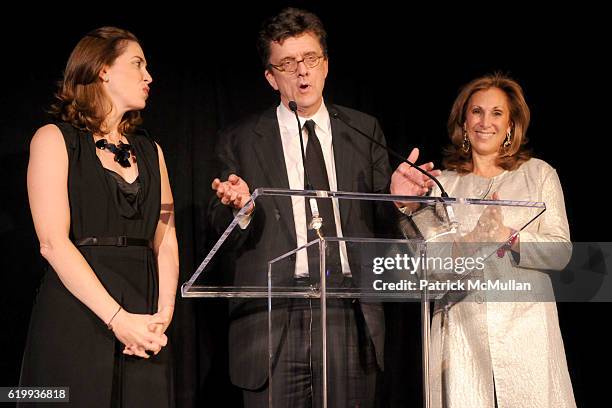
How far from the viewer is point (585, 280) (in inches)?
160

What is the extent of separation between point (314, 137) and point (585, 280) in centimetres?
184

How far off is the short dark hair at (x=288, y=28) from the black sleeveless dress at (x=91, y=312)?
0.83 meters

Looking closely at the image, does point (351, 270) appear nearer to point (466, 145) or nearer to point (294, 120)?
point (294, 120)

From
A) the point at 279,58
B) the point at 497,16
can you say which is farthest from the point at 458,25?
the point at 279,58

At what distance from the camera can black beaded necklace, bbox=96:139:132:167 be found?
269 centimetres

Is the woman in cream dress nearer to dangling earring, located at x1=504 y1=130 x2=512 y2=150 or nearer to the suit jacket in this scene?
dangling earring, located at x1=504 y1=130 x2=512 y2=150

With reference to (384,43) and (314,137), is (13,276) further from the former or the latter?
(384,43)

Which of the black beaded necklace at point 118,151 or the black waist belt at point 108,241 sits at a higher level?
the black beaded necklace at point 118,151

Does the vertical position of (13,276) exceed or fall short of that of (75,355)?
it exceeds it

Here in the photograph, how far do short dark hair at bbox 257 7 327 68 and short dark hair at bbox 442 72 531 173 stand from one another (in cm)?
63

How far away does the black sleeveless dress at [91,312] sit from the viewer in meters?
2.47

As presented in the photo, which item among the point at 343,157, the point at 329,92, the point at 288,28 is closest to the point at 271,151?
the point at 343,157

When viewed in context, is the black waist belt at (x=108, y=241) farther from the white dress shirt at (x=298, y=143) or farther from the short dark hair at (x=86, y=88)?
the white dress shirt at (x=298, y=143)

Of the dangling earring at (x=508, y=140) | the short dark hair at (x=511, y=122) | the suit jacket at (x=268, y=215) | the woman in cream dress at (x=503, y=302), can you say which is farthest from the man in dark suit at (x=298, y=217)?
the dangling earring at (x=508, y=140)
